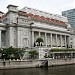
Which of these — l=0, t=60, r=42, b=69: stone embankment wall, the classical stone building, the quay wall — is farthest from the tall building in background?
l=0, t=60, r=42, b=69: stone embankment wall

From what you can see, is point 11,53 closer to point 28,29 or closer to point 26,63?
point 26,63

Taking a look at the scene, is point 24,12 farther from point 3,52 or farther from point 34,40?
point 3,52

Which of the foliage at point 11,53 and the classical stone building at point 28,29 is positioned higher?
the classical stone building at point 28,29

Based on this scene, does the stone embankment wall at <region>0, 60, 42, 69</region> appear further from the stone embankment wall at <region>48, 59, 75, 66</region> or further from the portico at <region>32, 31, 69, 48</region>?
the portico at <region>32, 31, 69, 48</region>

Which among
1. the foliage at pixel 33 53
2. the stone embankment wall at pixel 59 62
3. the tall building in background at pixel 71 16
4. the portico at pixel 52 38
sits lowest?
the stone embankment wall at pixel 59 62

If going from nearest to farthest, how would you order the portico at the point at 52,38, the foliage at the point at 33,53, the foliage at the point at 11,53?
the foliage at the point at 11,53 < the foliage at the point at 33,53 < the portico at the point at 52,38

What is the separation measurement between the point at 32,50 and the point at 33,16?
24.4 metres

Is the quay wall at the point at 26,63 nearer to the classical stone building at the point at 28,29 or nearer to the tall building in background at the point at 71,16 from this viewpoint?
the classical stone building at the point at 28,29

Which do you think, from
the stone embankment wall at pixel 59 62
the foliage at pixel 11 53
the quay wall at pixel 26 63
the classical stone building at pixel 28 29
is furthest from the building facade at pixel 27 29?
the quay wall at pixel 26 63

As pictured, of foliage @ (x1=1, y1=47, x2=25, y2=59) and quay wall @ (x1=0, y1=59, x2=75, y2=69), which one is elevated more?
foliage @ (x1=1, y1=47, x2=25, y2=59)

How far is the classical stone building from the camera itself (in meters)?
84.1

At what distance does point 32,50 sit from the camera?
79.8 m

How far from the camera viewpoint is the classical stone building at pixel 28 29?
8406 centimetres

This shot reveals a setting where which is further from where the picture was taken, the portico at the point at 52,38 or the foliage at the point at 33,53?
the portico at the point at 52,38
